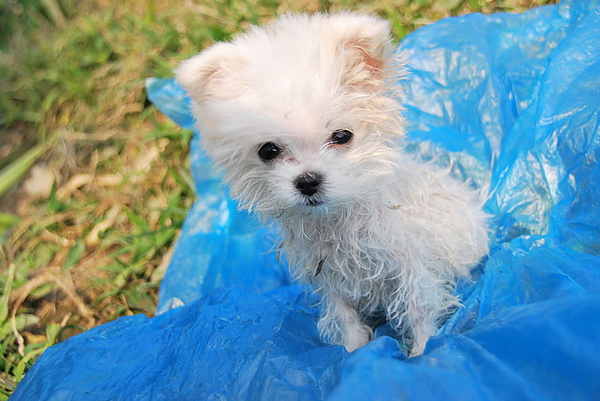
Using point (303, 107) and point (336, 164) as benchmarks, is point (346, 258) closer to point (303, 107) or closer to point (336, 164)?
point (336, 164)

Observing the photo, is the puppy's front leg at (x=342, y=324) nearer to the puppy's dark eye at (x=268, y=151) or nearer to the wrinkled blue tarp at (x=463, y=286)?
the wrinkled blue tarp at (x=463, y=286)

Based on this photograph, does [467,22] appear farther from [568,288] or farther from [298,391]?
[298,391]

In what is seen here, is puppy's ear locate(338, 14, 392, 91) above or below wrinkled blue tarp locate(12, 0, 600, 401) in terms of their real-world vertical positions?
A: above

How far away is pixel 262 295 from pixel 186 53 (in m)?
2.14

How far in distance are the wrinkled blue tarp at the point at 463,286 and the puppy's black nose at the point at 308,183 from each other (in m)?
0.53

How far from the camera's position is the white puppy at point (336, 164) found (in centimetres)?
151

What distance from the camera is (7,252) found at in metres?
3.10

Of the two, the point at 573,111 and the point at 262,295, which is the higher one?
Answer: the point at 573,111

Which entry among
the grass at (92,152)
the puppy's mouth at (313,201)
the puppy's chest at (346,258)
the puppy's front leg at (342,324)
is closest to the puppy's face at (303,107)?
the puppy's mouth at (313,201)

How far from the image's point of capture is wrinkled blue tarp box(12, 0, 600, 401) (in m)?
1.38

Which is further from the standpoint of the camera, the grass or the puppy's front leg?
A: the grass

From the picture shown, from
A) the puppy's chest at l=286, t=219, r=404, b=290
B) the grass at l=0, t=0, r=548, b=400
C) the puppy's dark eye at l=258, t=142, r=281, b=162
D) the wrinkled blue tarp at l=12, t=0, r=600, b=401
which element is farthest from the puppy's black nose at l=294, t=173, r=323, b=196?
the grass at l=0, t=0, r=548, b=400

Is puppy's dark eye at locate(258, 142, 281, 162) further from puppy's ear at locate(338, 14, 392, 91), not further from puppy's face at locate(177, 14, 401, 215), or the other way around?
puppy's ear at locate(338, 14, 392, 91)

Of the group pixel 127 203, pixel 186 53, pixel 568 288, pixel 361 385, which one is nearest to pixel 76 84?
pixel 186 53
